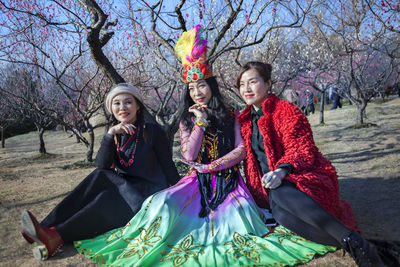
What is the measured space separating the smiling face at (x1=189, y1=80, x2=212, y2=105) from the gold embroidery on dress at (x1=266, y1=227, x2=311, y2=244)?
115cm

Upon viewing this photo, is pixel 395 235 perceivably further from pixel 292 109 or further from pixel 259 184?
pixel 292 109

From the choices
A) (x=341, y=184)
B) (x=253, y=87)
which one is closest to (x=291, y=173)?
(x=253, y=87)

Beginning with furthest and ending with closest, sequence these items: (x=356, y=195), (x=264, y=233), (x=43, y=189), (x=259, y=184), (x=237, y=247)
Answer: (x=43, y=189) → (x=356, y=195) → (x=259, y=184) → (x=264, y=233) → (x=237, y=247)

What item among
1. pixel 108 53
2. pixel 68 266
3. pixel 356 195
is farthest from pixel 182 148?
pixel 108 53

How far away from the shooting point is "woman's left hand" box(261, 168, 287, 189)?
1.97 metres

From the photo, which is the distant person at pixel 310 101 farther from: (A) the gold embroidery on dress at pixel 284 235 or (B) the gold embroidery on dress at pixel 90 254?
(B) the gold embroidery on dress at pixel 90 254

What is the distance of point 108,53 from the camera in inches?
364

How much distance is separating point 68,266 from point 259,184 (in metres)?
1.50

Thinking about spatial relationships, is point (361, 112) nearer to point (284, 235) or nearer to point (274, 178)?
point (284, 235)

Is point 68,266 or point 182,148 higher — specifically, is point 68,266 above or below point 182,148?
below

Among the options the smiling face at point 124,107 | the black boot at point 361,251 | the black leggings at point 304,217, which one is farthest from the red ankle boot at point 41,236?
the black boot at point 361,251

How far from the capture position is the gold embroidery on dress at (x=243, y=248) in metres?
1.91

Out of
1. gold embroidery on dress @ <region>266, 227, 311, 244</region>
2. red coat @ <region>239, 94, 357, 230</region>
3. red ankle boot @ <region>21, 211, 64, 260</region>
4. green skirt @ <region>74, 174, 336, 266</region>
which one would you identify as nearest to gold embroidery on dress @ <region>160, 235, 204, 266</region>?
green skirt @ <region>74, 174, 336, 266</region>

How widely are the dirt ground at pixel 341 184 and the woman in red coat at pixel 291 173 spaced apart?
23 cm
